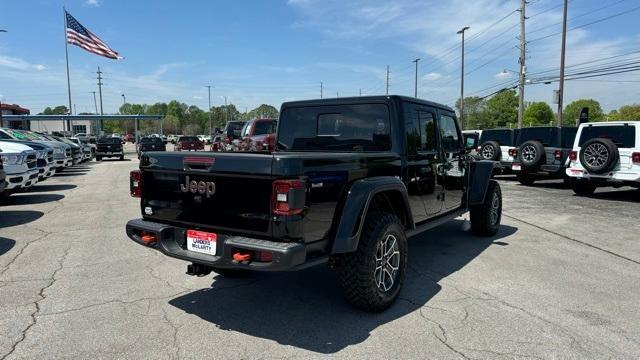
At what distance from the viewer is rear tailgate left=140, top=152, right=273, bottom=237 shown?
11.1 ft

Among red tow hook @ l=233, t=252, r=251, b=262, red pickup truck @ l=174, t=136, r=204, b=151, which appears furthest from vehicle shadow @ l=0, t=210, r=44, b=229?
red pickup truck @ l=174, t=136, r=204, b=151

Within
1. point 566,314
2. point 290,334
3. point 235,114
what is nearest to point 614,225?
point 566,314

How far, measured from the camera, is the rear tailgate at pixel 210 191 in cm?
340

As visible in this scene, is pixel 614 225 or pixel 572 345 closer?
pixel 572 345

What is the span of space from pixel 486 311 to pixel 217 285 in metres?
2.64

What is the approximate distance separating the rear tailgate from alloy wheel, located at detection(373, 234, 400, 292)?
1.16 m

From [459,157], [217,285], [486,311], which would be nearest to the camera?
[486,311]

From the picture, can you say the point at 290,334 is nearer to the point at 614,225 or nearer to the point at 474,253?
the point at 474,253

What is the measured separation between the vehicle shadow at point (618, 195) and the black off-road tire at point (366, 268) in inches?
412

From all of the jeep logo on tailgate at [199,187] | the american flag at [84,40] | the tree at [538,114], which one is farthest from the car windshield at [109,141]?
the tree at [538,114]

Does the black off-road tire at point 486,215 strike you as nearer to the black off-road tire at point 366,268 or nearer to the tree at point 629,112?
the black off-road tire at point 366,268

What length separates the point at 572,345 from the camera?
3.47 meters

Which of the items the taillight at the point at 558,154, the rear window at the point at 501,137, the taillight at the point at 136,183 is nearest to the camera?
the taillight at the point at 136,183

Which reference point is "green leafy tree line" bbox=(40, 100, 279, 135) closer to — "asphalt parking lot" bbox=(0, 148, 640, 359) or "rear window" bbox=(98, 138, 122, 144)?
"rear window" bbox=(98, 138, 122, 144)
